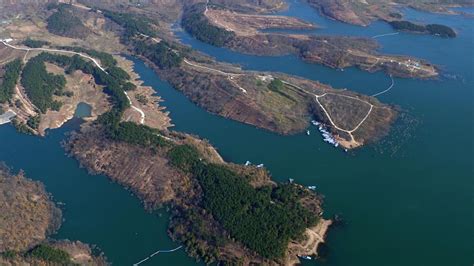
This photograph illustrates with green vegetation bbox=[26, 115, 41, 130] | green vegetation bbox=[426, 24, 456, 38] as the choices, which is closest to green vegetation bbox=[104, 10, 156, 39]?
green vegetation bbox=[26, 115, 41, 130]

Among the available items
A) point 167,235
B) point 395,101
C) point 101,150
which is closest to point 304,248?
point 167,235

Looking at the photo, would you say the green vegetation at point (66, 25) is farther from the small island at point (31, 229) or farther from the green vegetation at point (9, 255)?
the green vegetation at point (9, 255)

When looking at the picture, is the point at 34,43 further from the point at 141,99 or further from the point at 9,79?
the point at 141,99

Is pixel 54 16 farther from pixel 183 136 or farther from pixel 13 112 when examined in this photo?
pixel 183 136

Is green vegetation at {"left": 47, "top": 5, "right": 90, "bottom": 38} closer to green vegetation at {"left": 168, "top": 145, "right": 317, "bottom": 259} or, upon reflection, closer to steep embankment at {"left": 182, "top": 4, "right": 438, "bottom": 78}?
steep embankment at {"left": 182, "top": 4, "right": 438, "bottom": 78}

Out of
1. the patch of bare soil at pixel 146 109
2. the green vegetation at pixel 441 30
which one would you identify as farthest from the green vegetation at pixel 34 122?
the green vegetation at pixel 441 30
